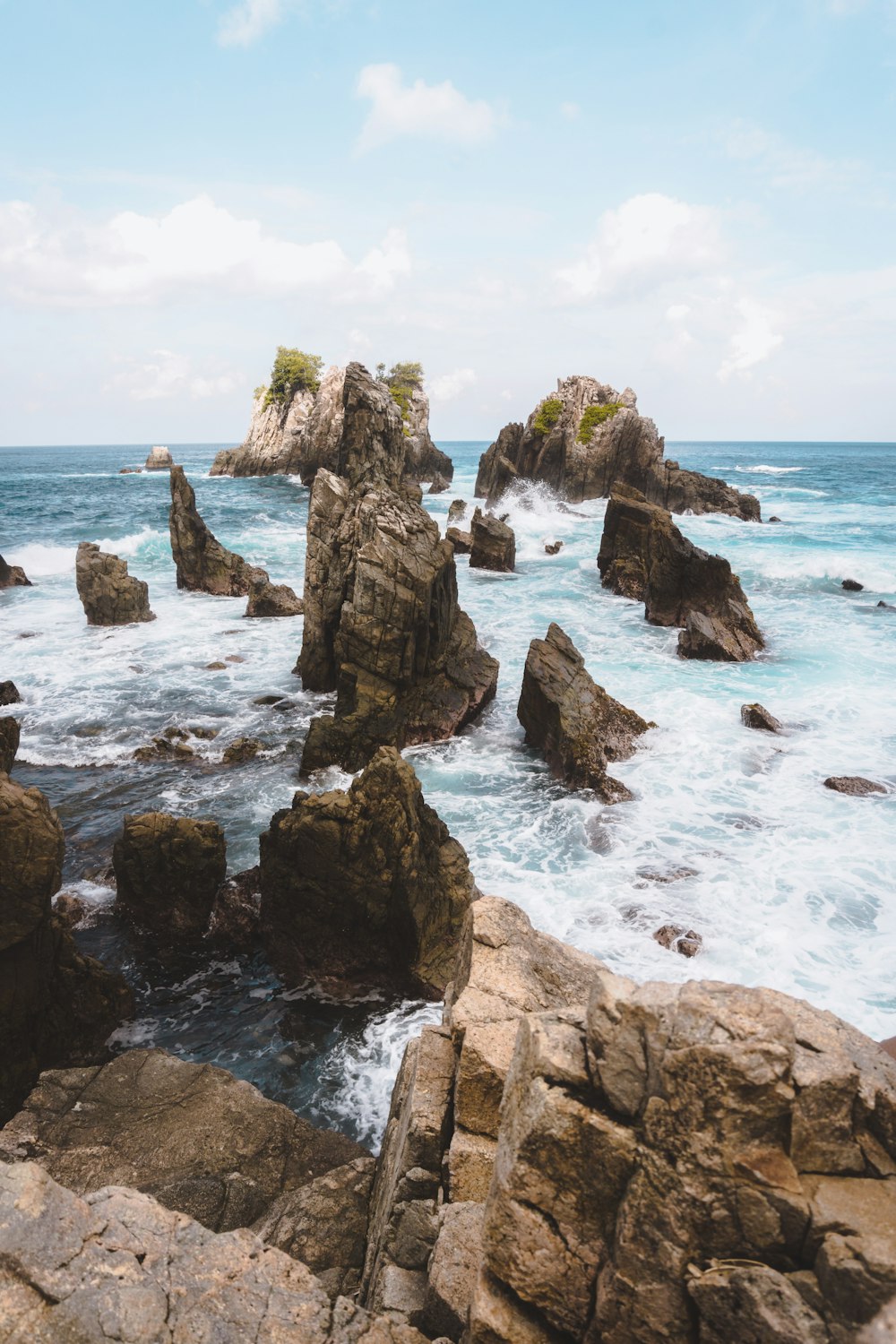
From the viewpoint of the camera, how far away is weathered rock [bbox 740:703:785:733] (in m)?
18.6

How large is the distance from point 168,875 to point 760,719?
562 inches

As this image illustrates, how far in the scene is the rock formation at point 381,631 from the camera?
695 inches

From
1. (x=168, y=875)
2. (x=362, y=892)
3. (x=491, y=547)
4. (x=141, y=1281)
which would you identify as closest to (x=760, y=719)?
(x=362, y=892)

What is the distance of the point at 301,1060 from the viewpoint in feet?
30.1

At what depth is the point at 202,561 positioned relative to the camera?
1339 inches

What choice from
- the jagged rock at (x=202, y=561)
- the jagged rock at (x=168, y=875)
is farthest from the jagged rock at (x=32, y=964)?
the jagged rock at (x=202, y=561)

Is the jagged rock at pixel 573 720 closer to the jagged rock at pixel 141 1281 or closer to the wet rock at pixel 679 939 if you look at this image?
the wet rock at pixel 679 939

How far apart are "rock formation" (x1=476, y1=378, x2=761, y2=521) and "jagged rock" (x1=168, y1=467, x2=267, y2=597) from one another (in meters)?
32.2

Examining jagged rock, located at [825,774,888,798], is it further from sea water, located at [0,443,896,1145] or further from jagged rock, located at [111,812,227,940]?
jagged rock, located at [111,812,227,940]

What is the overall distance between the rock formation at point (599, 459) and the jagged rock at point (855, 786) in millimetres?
45600

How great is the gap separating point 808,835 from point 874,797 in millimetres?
2493

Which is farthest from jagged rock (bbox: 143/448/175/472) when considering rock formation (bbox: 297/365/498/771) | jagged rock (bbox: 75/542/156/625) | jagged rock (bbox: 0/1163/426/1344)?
jagged rock (bbox: 0/1163/426/1344)

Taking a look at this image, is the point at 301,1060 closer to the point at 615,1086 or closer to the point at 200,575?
the point at 615,1086

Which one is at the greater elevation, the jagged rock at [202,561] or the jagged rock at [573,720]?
the jagged rock at [202,561]
